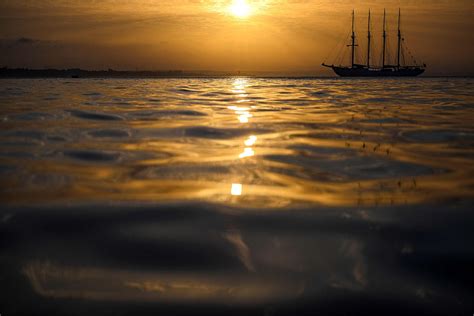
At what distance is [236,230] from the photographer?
2740 mm

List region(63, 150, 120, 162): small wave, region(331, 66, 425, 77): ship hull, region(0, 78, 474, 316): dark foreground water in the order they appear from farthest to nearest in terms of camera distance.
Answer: region(331, 66, 425, 77): ship hull → region(63, 150, 120, 162): small wave → region(0, 78, 474, 316): dark foreground water

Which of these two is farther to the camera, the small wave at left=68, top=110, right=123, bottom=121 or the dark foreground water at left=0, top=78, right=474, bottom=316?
the small wave at left=68, top=110, right=123, bottom=121

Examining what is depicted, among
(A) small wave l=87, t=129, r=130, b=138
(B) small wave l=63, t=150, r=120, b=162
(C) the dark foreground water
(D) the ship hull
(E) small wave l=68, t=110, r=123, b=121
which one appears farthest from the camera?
(D) the ship hull

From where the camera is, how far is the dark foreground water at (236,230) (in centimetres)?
195

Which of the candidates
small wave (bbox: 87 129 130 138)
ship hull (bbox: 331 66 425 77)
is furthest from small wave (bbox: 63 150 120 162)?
ship hull (bbox: 331 66 425 77)

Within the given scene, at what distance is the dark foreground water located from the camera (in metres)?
1.95

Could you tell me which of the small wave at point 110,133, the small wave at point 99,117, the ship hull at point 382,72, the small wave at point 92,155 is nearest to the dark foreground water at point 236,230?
the small wave at point 92,155

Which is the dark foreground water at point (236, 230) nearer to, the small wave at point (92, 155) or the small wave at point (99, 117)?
the small wave at point (92, 155)

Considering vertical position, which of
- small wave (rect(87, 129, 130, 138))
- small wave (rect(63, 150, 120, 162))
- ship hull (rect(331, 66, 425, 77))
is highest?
ship hull (rect(331, 66, 425, 77))

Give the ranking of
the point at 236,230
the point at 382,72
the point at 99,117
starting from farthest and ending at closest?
the point at 382,72, the point at 99,117, the point at 236,230

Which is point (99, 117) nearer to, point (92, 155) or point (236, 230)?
point (92, 155)

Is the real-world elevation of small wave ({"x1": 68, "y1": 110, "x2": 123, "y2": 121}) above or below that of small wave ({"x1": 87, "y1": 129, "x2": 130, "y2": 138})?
above

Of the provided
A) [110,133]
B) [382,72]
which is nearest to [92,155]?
[110,133]

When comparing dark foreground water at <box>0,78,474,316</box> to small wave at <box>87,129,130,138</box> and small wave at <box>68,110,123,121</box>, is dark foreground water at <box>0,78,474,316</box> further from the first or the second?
small wave at <box>68,110,123,121</box>
